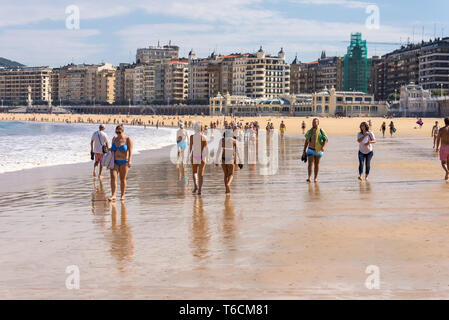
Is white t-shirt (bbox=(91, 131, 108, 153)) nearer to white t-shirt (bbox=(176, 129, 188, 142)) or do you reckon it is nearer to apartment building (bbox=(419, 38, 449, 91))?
white t-shirt (bbox=(176, 129, 188, 142))

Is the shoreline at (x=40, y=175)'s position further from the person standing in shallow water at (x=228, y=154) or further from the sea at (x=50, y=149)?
the person standing in shallow water at (x=228, y=154)

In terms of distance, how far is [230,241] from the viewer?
8.30 m

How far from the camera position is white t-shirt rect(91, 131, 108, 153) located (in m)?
15.8

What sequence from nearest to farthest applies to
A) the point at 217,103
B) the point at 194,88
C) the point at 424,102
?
the point at 424,102 → the point at 217,103 → the point at 194,88

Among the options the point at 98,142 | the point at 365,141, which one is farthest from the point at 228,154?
the point at 98,142

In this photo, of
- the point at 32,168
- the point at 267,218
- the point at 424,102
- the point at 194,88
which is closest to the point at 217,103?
the point at 194,88

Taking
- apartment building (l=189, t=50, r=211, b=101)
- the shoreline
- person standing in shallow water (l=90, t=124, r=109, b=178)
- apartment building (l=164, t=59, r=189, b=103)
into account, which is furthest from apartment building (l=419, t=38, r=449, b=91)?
person standing in shallow water (l=90, t=124, r=109, b=178)

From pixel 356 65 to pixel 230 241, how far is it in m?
156

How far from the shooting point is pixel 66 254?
7625 mm

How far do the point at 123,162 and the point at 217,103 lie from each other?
149 metres

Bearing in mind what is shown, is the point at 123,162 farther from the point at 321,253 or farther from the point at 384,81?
the point at 384,81

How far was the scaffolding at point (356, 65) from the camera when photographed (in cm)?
15738

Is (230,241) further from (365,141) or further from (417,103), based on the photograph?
(417,103)

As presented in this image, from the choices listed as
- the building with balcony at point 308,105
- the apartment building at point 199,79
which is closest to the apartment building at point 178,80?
the apartment building at point 199,79
